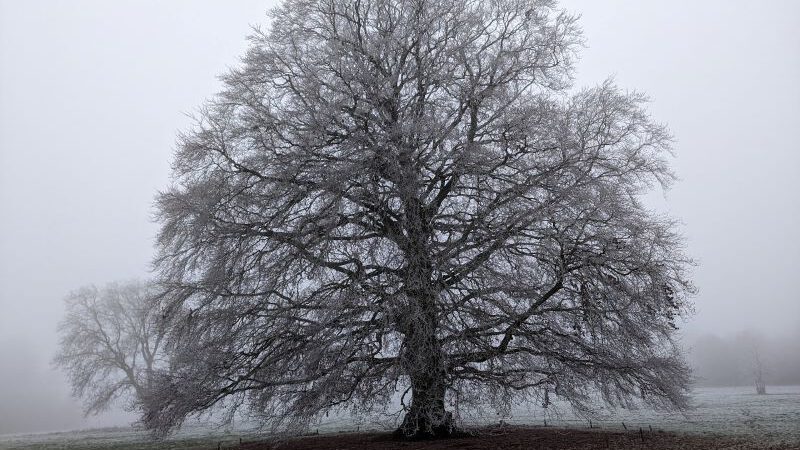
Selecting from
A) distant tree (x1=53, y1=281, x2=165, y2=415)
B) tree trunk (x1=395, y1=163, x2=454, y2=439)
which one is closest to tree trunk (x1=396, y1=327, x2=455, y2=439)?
tree trunk (x1=395, y1=163, x2=454, y2=439)

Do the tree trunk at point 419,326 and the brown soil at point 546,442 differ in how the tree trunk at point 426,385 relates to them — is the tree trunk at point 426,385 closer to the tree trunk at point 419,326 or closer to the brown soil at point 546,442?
the tree trunk at point 419,326

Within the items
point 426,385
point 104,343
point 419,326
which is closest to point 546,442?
point 426,385

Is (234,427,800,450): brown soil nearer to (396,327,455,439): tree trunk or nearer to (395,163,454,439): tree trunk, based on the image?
(396,327,455,439): tree trunk

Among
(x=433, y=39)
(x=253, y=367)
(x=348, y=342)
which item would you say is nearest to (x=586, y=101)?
(x=433, y=39)

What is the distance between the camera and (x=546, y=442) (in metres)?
14.7

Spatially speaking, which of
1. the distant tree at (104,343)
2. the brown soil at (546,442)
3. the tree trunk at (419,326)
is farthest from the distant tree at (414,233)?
the distant tree at (104,343)

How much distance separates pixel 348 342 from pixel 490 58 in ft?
28.1

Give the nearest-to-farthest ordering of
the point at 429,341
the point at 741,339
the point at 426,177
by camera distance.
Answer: the point at 429,341 → the point at 426,177 → the point at 741,339

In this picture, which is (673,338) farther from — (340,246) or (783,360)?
(783,360)

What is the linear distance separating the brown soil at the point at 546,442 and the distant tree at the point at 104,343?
2234cm

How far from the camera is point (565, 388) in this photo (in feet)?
45.1

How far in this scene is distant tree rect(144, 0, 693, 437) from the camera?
13.7 m

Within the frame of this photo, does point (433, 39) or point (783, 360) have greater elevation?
point (433, 39)

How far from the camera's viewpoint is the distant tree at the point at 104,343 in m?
36.5
